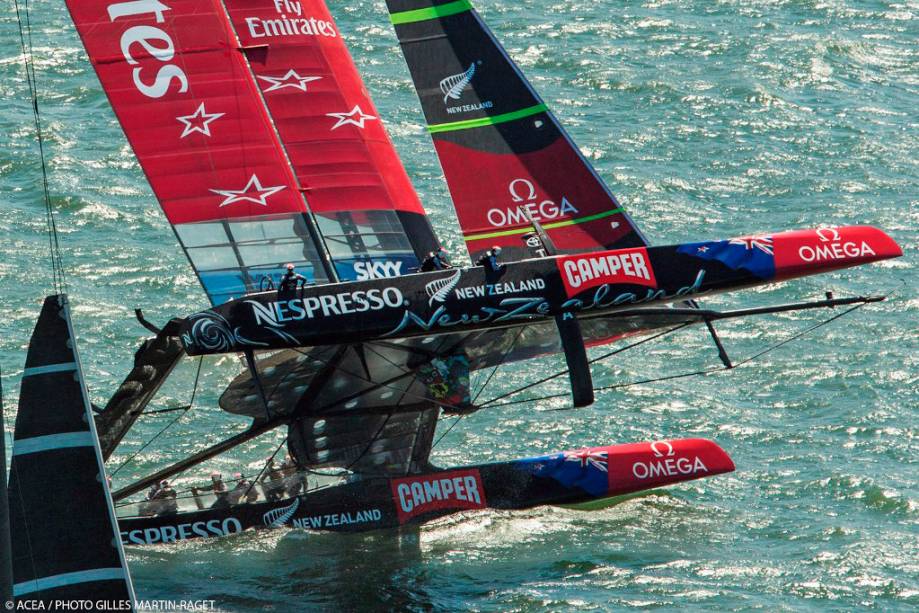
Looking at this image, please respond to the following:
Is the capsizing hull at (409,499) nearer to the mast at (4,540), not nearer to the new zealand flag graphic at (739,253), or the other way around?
the new zealand flag graphic at (739,253)

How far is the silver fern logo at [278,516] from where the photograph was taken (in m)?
17.1

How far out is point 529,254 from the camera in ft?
57.4

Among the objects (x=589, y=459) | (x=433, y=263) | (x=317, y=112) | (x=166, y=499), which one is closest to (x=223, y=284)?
(x=433, y=263)

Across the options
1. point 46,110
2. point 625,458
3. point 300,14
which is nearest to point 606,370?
point 625,458

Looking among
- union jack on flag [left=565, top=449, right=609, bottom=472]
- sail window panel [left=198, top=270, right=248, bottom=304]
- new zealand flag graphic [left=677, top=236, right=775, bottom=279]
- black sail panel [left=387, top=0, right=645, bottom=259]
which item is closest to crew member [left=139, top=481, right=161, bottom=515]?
sail window panel [left=198, top=270, right=248, bottom=304]

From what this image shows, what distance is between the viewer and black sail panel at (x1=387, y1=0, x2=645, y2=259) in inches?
687

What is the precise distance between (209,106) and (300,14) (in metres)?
2.08

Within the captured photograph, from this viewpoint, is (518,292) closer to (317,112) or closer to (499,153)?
(499,153)

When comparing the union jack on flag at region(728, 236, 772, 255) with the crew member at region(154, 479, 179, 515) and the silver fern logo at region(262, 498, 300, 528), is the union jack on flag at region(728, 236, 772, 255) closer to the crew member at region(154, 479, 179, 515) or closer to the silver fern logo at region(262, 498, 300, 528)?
the silver fern logo at region(262, 498, 300, 528)

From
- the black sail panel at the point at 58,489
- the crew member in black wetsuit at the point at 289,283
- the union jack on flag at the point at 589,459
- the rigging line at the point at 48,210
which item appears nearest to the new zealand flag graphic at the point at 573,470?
the union jack on flag at the point at 589,459

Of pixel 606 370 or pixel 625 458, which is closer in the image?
pixel 625 458

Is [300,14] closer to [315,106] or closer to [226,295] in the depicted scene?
[315,106]

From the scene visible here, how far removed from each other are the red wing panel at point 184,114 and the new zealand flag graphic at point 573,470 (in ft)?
13.7

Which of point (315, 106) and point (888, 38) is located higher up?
point (888, 38)
